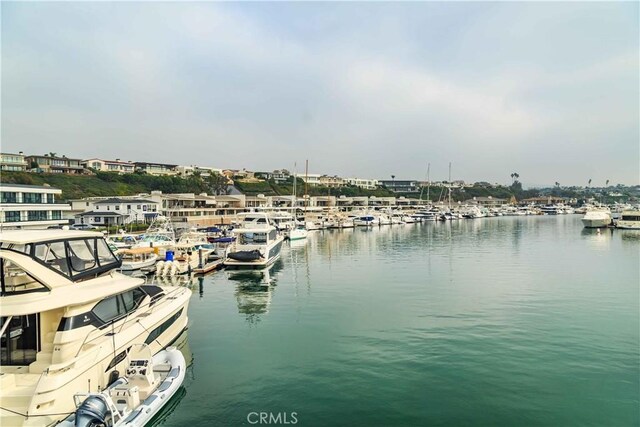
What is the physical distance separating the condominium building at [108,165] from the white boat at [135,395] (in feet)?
381

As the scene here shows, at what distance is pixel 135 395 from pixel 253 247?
84.1 feet

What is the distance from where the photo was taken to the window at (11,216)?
40.3 meters

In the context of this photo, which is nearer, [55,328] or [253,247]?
[55,328]

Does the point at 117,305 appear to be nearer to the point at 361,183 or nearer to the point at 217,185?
the point at 217,185

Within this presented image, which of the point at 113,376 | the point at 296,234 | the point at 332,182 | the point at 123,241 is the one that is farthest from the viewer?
the point at 332,182

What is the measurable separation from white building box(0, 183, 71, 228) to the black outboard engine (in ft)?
120

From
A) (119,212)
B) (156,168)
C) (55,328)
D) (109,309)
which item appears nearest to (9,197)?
(119,212)

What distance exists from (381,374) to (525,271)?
23.8 metres

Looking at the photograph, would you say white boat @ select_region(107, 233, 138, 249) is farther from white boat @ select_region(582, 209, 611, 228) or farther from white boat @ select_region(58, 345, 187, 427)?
white boat @ select_region(582, 209, 611, 228)

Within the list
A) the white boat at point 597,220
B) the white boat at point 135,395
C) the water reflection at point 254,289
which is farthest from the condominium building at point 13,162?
the white boat at point 597,220

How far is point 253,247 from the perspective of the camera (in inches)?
1407

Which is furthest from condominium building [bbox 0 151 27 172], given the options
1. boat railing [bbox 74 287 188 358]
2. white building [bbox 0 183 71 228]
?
boat railing [bbox 74 287 188 358]

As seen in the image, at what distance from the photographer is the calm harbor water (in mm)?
11094

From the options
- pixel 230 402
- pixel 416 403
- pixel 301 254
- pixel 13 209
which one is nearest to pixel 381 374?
pixel 416 403
